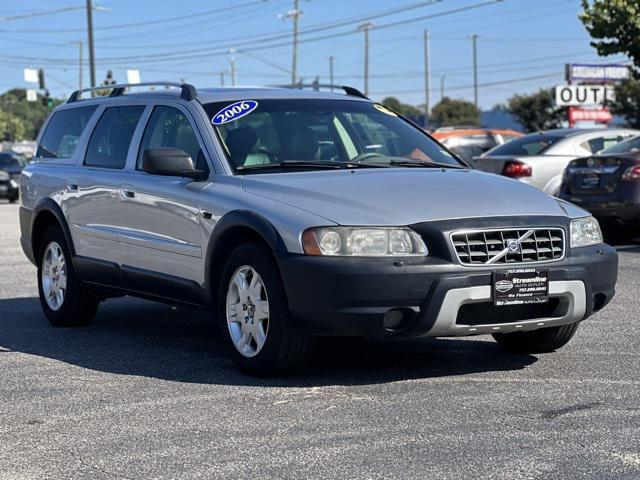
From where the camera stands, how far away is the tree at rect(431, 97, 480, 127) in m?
108

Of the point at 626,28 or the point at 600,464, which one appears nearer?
the point at 600,464

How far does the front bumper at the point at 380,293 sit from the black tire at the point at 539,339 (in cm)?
94

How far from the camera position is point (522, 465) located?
4969 mm

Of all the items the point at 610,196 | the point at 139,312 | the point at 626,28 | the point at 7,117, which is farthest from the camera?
the point at 7,117

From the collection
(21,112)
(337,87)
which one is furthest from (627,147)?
(21,112)

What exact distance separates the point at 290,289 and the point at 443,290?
798mm

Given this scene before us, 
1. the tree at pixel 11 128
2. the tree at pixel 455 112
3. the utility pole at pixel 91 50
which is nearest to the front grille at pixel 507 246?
the utility pole at pixel 91 50

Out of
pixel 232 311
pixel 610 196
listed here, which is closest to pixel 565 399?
pixel 232 311

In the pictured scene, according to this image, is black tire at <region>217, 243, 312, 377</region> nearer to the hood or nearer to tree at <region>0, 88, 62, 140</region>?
the hood

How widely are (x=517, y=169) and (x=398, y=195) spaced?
11.0 m

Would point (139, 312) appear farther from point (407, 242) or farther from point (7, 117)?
point (7, 117)

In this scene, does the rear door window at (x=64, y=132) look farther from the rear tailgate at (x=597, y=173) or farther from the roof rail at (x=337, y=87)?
the rear tailgate at (x=597, y=173)

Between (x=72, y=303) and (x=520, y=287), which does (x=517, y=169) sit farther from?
(x=520, y=287)

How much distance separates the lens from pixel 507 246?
259 inches
